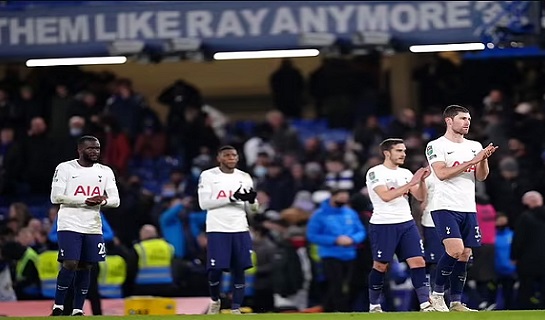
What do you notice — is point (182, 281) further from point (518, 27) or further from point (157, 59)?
point (518, 27)

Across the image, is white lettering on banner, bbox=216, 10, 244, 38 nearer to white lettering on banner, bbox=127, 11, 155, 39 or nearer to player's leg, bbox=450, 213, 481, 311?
white lettering on banner, bbox=127, 11, 155, 39

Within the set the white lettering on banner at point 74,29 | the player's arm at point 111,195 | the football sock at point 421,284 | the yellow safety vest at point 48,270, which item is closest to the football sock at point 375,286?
the football sock at point 421,284

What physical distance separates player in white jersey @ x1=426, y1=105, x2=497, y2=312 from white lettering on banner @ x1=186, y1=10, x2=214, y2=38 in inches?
299

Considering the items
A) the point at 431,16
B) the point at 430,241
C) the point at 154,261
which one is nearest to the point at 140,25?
the point at 154,261

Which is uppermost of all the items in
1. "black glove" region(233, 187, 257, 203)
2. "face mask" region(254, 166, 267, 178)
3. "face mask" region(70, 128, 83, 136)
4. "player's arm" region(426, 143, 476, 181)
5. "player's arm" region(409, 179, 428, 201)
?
"face mask" region(70, 128, 83, 136)

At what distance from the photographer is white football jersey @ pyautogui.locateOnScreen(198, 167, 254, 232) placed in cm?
1794

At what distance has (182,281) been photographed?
21.9 meters

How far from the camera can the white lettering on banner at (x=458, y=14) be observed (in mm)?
22109

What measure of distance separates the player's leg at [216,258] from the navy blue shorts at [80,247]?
73.8 inches

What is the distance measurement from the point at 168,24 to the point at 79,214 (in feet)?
23.1

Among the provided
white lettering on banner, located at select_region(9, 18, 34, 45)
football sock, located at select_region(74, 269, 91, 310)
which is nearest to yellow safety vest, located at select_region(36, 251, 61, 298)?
white lettering on banner, located at select_region(9, 18, 34, 45)

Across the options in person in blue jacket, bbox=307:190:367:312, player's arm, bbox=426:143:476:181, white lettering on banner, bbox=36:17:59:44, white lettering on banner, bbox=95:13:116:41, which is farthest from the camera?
white lettering on banner, bbox=36:17:59:44

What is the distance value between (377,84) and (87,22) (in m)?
5.83

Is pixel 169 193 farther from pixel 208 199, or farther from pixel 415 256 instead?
pixel 415 256
